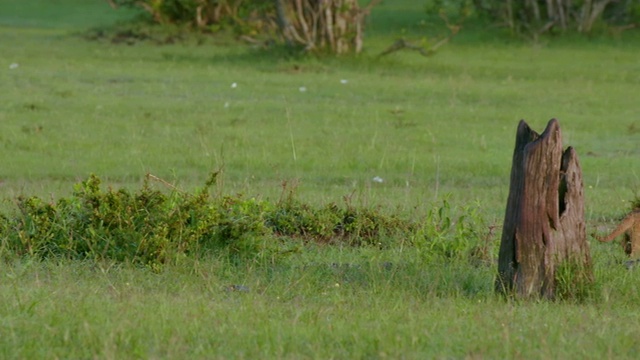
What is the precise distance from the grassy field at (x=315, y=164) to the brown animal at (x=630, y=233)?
0.11 meters

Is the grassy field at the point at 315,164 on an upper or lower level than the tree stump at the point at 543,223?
lower

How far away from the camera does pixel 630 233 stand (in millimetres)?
6945

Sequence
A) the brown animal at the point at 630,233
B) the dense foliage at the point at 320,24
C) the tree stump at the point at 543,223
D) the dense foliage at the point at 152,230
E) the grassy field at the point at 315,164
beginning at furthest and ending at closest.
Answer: the dense foliage at the point at 320,24 → the brown animal at the point at 630,233 → the dense foliage at the point at 152,230 → the tree stump at the point at 543,223 → the grassy field at the point at 315,164

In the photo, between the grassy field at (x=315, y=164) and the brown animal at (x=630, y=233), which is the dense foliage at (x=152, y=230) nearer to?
the grassy field at (x=315, y=164)

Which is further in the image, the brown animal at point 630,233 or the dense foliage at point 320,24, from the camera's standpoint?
the dense foliage at point 320,24

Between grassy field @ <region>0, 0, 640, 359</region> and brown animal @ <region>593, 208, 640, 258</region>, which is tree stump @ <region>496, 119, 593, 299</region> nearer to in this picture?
grassy field @ <region>0, 0, 640, 359</region>

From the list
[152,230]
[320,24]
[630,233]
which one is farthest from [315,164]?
[320,24]

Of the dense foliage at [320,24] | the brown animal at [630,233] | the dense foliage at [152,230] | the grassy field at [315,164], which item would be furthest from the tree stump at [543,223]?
the dense foliage at [320,24]

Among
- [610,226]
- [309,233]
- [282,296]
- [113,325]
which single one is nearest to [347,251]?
[309,233]

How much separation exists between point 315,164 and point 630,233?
4601 millimetres

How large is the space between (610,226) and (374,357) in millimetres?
4122

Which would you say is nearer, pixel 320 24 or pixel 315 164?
pixel 315 164

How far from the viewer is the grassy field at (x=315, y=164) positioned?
15.6 ft

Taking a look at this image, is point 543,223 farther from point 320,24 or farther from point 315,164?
point 320,24
